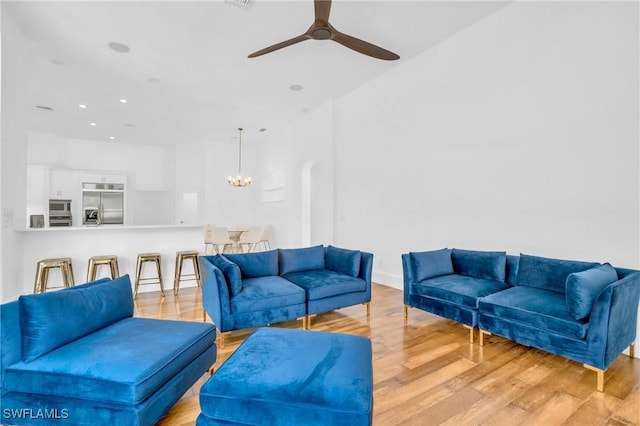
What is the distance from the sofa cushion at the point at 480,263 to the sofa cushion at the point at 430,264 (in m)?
0.09

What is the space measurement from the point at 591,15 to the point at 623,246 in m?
2.14

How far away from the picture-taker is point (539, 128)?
10.5ft

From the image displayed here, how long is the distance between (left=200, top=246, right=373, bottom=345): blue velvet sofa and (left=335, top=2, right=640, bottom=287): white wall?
1.47 m

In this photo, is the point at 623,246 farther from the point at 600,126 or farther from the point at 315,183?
the point at 315,183

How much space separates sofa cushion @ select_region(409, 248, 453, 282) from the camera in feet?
11.1

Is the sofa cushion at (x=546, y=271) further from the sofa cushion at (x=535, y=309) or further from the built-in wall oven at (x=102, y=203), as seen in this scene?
the built-in wall oven at (x=102, y=203)

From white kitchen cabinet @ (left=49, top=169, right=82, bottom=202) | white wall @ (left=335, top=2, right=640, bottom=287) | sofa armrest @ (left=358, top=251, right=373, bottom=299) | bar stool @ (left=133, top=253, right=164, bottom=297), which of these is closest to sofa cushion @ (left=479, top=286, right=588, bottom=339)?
white wall @ (left=335, top=2, right=640, bottom=287)

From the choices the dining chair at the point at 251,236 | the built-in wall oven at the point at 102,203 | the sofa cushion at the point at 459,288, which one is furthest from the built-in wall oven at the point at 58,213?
the sofa cushion at the point at 459,288

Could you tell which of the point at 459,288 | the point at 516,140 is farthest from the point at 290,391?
the point at 516,140

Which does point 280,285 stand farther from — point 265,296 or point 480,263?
point 480,263

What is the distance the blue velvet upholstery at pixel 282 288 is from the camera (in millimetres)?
2762

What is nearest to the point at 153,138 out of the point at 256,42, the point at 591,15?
the point at 256,42

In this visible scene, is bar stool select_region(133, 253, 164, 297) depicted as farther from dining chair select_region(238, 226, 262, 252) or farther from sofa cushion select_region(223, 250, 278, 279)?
dining chair select_region(238, 226, 262, 252)

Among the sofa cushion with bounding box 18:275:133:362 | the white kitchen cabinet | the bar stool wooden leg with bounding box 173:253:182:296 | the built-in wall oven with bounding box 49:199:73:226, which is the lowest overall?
the bar stool wooden leg with bounding box 173:253:182:296
